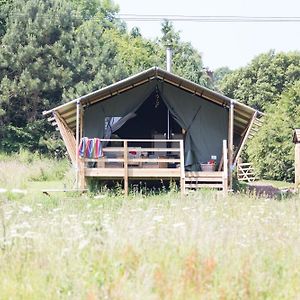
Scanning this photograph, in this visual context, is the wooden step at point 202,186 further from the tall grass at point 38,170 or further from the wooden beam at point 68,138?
the tall grass at point 38,170

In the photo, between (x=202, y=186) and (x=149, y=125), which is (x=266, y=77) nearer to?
(x=149, y=125)

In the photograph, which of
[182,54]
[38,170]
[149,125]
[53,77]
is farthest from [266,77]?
[149,125]

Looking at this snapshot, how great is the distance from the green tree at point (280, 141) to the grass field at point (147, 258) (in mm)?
21755

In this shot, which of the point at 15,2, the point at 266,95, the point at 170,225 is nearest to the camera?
the point at 170,225

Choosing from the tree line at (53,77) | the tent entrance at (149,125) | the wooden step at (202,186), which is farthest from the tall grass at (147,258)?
the tree line at (53,77)

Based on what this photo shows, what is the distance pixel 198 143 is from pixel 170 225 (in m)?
12.0

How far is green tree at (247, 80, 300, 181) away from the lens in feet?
87.5

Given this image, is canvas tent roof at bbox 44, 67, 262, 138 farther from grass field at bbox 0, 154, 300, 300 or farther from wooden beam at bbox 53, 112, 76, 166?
grass field at bbox 0, 154, 300, 300

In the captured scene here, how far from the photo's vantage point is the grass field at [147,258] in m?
4.04

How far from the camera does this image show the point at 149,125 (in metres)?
19.1

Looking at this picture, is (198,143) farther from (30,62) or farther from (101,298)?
(30,62)

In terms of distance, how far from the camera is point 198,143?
17.1 metres

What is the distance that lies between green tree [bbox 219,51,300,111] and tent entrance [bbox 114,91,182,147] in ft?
74.1

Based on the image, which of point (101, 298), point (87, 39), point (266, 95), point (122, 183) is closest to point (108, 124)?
point (122, 183)
